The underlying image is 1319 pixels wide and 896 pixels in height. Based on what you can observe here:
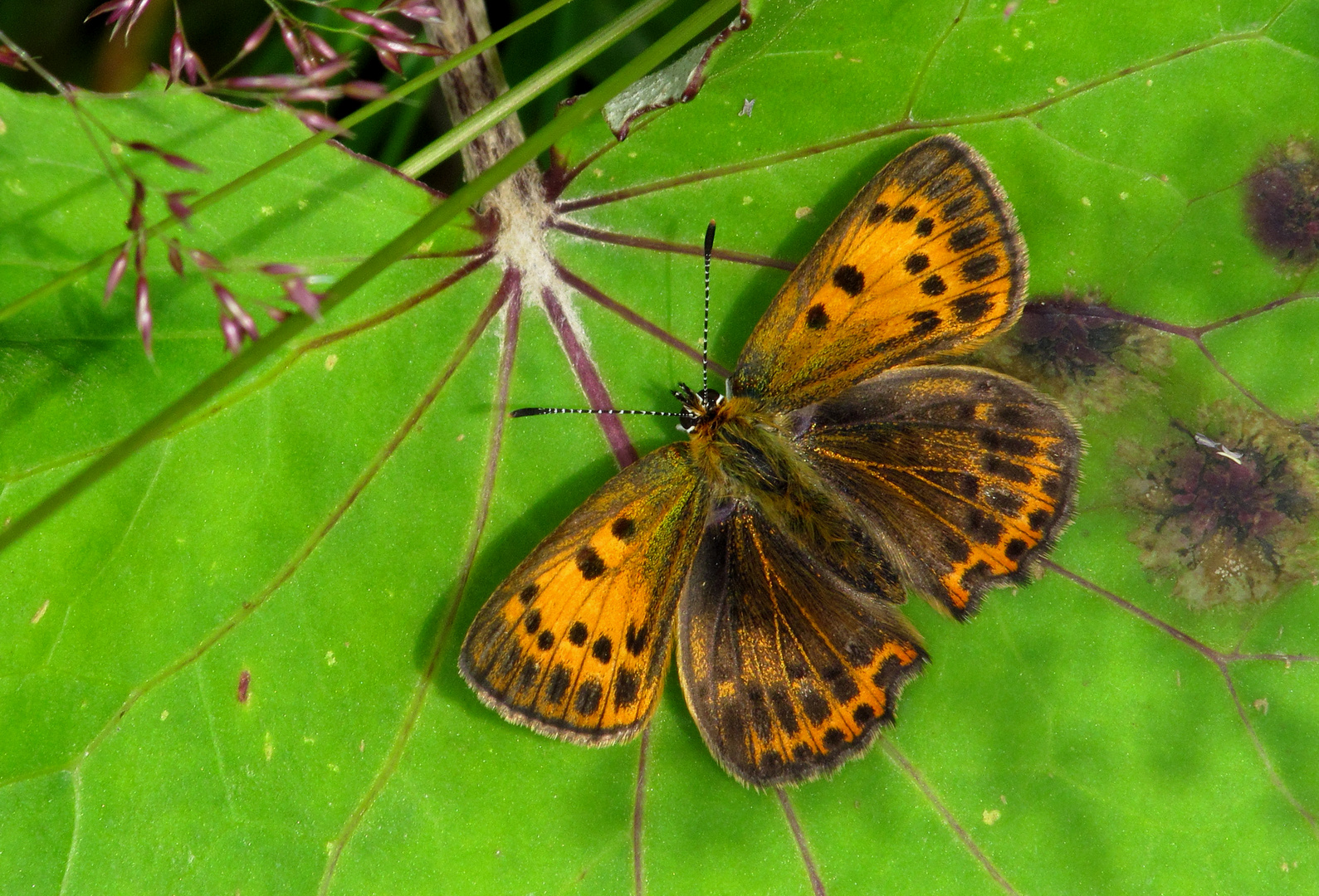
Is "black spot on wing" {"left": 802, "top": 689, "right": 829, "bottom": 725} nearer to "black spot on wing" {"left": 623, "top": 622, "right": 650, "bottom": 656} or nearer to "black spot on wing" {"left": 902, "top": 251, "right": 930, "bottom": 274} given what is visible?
"black spot on wing" {"left": 623, "top": 622, "right": 650, "bottom": 656}

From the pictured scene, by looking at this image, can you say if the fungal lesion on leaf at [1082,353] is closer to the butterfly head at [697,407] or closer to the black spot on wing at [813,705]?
the butterfly head at [697,407]

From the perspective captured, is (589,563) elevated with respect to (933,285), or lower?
lower

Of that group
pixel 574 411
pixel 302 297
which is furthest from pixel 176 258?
pixel 574 411

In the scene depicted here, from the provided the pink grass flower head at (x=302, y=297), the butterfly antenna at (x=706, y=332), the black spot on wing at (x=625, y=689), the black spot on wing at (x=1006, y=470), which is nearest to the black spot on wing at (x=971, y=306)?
the black spot on wing at (x=1006, y=470)

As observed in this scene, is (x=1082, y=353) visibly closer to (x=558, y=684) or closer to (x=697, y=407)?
(x=697, y=407)

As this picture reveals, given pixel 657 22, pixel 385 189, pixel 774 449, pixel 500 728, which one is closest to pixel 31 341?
pixel 385 189

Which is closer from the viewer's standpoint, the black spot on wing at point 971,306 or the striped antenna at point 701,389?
the black spot on wing at point 971,306
